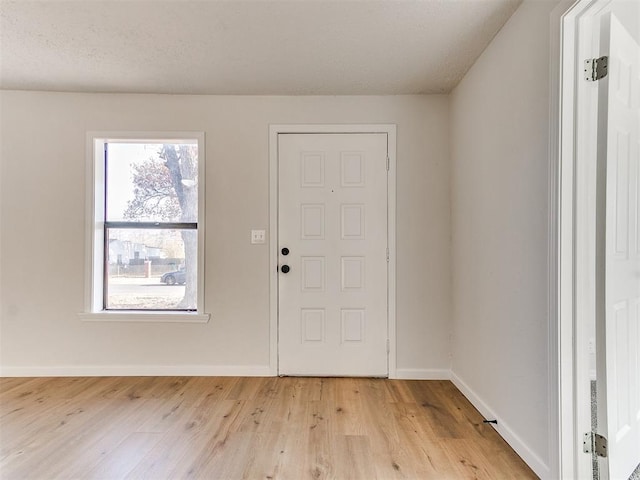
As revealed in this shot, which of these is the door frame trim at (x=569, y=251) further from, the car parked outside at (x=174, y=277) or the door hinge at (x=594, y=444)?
the car parked outside at (x=174, y=277)

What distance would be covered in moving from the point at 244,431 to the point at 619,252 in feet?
6.78

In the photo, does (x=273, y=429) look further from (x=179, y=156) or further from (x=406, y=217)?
(x=179, y=156)

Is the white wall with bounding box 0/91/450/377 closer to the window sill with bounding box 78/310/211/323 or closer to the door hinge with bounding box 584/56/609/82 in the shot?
the window sill with bounding box 78/310/211/323

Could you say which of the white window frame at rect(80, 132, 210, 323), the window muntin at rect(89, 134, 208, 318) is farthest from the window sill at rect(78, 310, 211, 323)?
the window muntin at rect(89, 134, 208, 318)

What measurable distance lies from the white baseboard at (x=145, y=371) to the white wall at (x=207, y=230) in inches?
0.5

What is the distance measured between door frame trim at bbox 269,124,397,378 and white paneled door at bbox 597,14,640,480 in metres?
1.39

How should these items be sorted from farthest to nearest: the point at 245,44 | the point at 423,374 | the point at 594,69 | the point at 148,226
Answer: the point at 148,226, the point at 423,374, the point at 245,44, the point at 594,69

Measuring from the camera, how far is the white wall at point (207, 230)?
2611mm

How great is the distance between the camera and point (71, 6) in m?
1.66

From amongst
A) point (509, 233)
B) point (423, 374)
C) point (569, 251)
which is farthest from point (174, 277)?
point (569, 251)

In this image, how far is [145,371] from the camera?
2.61m

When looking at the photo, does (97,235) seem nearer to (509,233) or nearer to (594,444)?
(509,233)

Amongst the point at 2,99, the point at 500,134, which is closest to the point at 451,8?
the point at 500,134

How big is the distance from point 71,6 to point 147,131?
1037 millimetres
